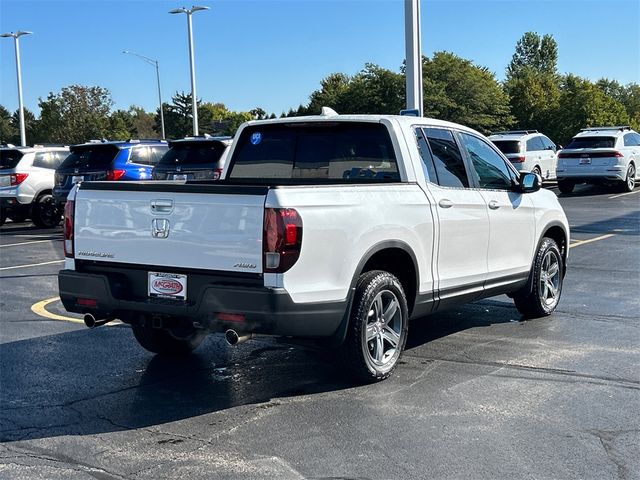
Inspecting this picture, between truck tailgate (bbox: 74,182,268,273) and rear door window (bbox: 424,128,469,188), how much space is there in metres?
2.03

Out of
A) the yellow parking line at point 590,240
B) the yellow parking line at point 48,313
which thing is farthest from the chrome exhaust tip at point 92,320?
the yellow parking line at point 590,240

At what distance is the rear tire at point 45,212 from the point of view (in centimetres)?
1905

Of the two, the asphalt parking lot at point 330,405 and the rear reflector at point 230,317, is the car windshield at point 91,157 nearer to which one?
the asphalt parking lot at point 330,405

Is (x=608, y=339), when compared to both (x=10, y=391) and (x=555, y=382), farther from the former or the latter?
(x=10, y=391)

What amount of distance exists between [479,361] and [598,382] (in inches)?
37.4

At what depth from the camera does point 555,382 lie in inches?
221

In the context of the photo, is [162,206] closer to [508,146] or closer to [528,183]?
A: [528,183]

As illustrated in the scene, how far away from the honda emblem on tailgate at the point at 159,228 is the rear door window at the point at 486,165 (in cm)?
281

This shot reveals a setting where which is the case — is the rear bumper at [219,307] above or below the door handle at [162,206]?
below

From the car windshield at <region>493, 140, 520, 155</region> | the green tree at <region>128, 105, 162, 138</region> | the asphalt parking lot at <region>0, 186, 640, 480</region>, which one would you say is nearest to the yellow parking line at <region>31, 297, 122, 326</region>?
the asphalt parking lot at <region>0, 186, 640, 480</region>

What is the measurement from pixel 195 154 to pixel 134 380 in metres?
10.3

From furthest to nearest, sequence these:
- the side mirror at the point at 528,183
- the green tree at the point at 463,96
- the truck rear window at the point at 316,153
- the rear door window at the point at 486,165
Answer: the green tree at the point at 463,96
the side mirror at the point at 528,183
the rear door window at the point at 486,165
the truck rear window at the point at 316,153

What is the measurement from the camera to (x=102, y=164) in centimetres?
1706

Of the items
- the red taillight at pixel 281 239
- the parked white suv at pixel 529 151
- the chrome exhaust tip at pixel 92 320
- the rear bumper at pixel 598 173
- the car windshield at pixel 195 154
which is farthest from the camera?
the parked white suv at pixel 529 151
